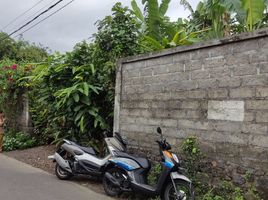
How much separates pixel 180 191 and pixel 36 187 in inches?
116

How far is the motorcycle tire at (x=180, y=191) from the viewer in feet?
16.5

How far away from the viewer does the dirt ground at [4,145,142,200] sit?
6863 millimetres

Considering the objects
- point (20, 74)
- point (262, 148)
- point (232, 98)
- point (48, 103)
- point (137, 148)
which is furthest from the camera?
point (20, 74)

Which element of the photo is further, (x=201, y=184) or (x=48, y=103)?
(x=48, y=103)

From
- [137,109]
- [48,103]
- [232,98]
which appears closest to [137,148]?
[137,109]

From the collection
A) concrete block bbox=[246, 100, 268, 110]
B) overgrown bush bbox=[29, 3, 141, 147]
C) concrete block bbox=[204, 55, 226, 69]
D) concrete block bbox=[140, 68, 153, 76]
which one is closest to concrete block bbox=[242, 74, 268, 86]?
concrete block bbox=[246, 100, 268, 110]

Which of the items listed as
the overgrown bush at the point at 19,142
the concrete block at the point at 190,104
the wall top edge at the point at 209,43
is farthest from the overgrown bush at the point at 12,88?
the concrete block at the point at 190,104

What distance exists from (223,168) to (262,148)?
0.77 m

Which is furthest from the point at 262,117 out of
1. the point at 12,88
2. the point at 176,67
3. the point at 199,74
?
the point at 12,88

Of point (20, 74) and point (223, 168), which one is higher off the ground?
point (20, 74)

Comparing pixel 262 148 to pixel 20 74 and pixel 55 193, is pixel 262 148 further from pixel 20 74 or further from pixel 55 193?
pixel 20 74

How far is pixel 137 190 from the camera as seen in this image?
5.70 meters

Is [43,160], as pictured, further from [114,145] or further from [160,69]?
[160,69]

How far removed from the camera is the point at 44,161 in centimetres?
947
